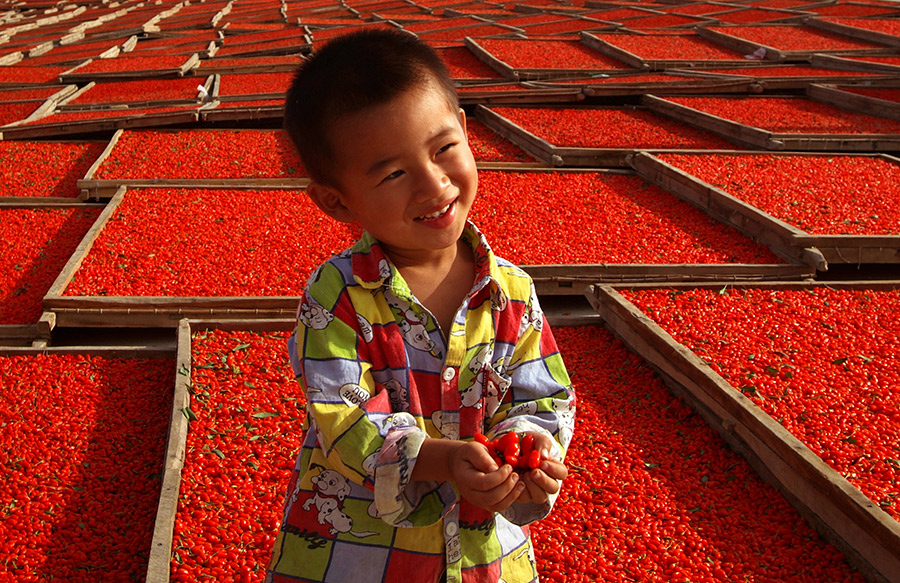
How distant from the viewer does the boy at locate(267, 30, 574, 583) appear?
4.99 ft

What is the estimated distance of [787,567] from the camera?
10.4ft

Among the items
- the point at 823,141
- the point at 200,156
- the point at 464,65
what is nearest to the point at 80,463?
the point at 200,156

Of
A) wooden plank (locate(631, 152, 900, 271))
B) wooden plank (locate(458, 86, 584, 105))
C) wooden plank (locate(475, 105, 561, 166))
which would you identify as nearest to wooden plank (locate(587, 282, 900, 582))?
wooden plank (locate(631, 152, 900, 271))

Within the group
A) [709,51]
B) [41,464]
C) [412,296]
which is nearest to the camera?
[412,296]

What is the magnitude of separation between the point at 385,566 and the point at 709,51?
12.8 m

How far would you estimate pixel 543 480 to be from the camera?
139 cm

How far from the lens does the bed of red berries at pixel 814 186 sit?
6246 millimetres

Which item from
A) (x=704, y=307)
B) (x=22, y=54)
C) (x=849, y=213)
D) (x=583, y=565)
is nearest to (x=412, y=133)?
(x=583, y=565)

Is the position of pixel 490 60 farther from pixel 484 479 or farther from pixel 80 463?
pixel 484 479

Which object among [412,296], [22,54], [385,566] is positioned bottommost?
[22,54]

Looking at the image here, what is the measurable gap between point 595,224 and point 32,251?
4398 millimetres

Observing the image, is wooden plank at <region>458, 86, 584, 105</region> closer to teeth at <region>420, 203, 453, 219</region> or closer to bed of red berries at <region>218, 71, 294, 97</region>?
bed of red berries at <region>218, 71, 294, 97</region>

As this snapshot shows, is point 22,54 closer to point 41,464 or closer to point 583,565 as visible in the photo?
point 41,464

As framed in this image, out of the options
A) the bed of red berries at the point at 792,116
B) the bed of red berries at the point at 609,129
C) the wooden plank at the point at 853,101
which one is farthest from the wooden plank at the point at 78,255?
the wooden plank at the point at 853,101
